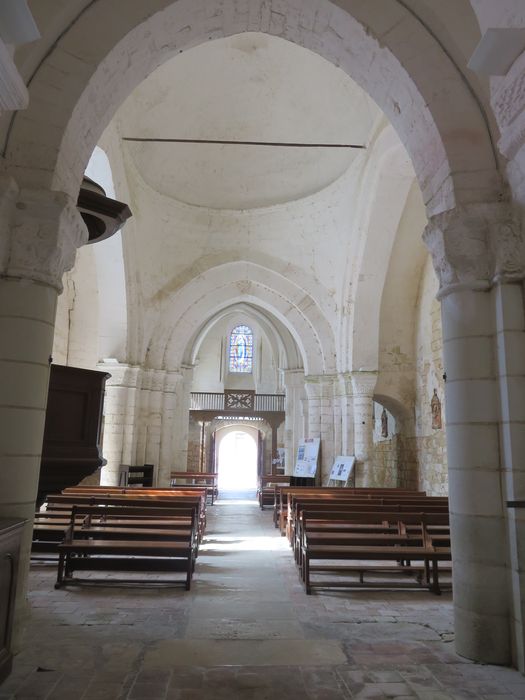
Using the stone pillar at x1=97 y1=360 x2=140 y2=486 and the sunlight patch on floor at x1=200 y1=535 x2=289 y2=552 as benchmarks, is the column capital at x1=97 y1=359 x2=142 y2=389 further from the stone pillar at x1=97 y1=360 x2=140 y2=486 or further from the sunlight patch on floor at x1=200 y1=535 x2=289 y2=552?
the sunlight patch on floor at x1=200 y1=535 x2=289 y2=552

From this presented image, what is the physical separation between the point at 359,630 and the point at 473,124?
3.97 meters

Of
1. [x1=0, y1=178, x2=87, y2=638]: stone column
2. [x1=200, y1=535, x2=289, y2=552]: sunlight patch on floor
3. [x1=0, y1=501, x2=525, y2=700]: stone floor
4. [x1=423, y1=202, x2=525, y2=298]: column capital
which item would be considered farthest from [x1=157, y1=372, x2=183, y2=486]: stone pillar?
[x1=423, y1=202, x2=525, y2=298]: column capital

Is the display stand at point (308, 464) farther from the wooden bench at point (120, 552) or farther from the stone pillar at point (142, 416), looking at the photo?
the wooden bench at point (120, 552)

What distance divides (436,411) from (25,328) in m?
9.24

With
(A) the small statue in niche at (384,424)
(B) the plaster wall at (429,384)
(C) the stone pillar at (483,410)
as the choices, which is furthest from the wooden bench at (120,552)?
(A) the small statue in niche at (384,424)

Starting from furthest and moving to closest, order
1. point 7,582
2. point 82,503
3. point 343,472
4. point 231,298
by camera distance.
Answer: point 231,298 < point 343,472 < point 82,503 < point 7,582

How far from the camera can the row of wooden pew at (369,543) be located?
5.07 metres

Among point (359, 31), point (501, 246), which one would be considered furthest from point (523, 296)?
point (359, 31)

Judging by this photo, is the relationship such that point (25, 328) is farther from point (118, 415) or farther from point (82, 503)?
point (118, 415)

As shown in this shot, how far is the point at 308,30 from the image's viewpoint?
4918 mm

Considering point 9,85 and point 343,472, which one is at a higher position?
point 9,85

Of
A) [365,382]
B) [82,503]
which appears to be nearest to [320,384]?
[365,382]

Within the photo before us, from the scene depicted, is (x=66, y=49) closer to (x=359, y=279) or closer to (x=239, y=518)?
(x=359, y=279)

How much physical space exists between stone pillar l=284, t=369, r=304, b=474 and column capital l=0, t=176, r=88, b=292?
13537 millimetres
